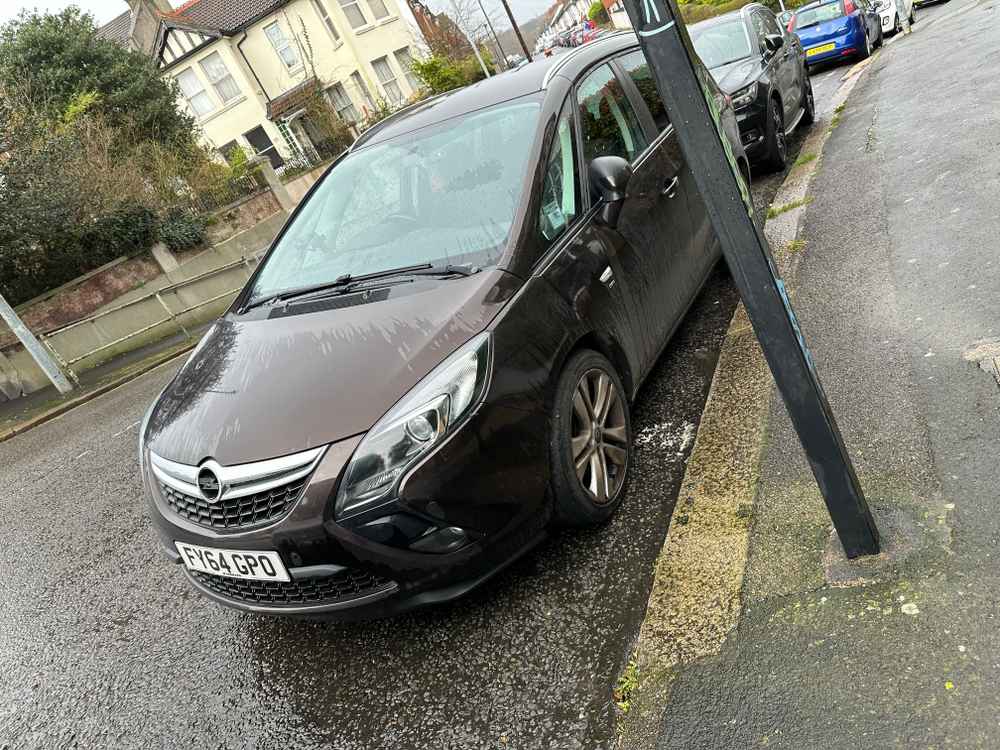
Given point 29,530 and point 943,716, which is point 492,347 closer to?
point 943,716

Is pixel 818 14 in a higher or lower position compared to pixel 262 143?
lower

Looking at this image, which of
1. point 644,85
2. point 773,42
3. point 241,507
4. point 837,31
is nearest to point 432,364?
point 241,507

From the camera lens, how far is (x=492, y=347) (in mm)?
2523

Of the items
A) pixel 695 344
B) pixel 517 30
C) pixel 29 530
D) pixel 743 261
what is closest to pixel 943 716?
pixel 743 261

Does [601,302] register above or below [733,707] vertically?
above

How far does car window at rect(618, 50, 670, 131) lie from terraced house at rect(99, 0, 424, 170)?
3348 centimetres

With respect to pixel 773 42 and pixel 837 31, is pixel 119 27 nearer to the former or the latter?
pixel 837 31

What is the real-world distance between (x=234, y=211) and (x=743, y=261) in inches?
706

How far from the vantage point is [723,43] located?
848cm

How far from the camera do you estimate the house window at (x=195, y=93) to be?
1439 inches

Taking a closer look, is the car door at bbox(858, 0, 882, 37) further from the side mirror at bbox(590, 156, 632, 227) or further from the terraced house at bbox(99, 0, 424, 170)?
the terraced house at bbox(99, 0, 424, 170)

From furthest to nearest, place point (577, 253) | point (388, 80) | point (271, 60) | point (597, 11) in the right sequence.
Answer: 1. point (388, 80)
2. point (271, 60)
3. point (597, 11)
4. point (577, 253)

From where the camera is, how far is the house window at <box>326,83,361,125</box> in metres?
37.2

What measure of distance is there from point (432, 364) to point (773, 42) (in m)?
7.81
